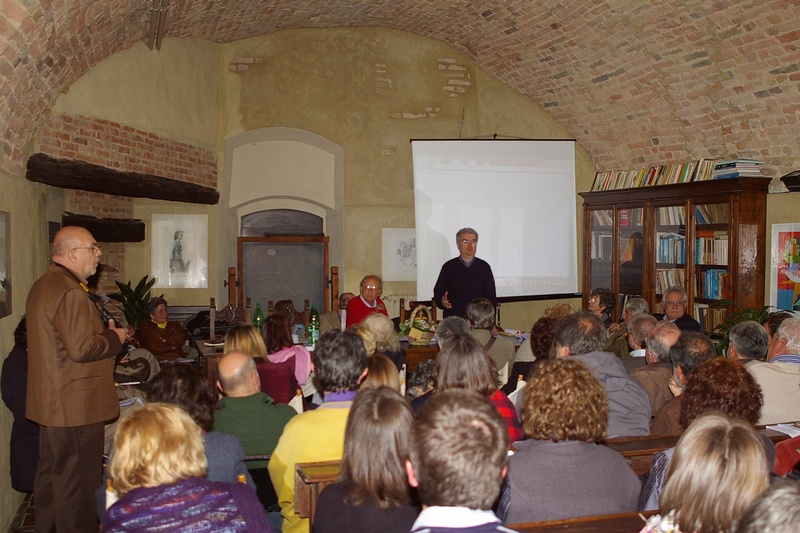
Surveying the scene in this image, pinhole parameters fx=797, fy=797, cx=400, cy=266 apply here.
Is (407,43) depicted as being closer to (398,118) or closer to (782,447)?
(398,118)

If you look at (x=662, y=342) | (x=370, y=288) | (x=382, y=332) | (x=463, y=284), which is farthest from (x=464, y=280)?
(x=662, y=342)

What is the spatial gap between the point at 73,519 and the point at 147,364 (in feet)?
6.93

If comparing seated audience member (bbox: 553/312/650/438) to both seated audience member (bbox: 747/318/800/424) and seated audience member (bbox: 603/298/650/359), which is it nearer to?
seated audience member (bbox: 747/318/800/424)

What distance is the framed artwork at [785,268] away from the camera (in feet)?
23.3

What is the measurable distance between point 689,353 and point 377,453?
2254 millimetres

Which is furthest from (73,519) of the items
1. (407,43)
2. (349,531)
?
(407,43)

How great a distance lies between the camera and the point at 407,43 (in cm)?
1012

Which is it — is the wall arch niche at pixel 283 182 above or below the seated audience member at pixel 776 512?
above

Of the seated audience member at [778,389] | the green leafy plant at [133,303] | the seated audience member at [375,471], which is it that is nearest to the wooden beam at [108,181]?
the green leafy plant at [133,303]

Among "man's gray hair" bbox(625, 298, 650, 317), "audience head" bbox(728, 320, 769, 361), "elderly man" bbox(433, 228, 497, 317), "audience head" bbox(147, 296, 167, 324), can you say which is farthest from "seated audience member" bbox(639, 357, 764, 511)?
"audience head" bbox(147, 296, 167, 324)

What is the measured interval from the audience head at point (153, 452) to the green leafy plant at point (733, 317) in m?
4.81

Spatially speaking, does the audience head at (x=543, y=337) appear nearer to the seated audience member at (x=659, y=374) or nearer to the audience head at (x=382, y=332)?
the seated audience member at (x=659, y=374)

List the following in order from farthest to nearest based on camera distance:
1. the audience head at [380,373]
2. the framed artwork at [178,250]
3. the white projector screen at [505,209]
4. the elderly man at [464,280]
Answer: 1. the framed artwork at [178,250]
2. the white projector screen at [505,209]
3. the elderly man at [464,280]
4. the audience head at [380,373]

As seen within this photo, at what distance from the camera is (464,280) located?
25.1ft
